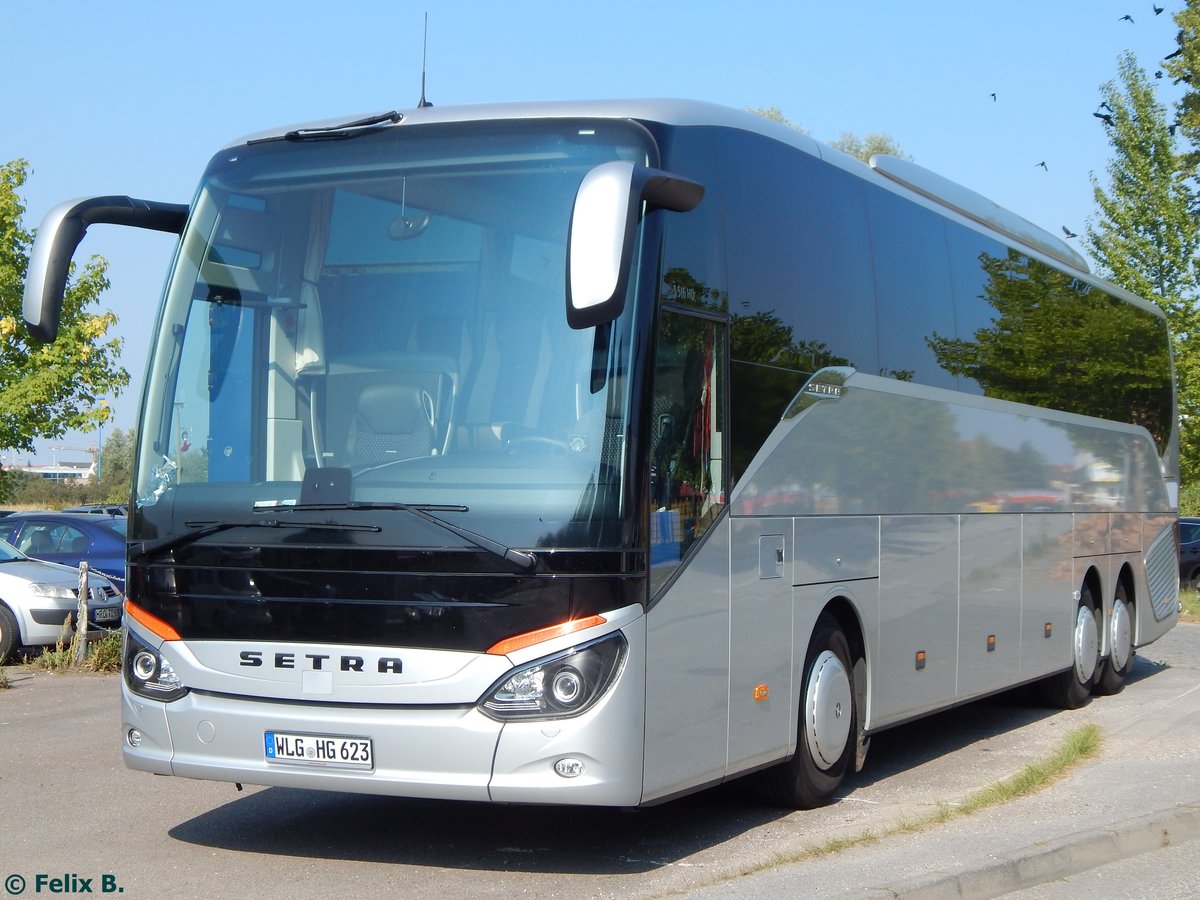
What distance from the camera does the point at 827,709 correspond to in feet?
28.9

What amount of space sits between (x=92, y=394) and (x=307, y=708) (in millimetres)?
25524

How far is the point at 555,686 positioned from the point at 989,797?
3.30 m

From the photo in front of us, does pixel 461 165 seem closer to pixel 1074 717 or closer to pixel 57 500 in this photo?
pixel 1074 717

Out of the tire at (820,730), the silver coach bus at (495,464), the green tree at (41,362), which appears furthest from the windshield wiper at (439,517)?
the green tree at (41,362)

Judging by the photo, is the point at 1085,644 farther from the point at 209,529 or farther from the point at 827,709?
the point at 209,529

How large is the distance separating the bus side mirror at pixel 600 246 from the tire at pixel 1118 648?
10.7 meters

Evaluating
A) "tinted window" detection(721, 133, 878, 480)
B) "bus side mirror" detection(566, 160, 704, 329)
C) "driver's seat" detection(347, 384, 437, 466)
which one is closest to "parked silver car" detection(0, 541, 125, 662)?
"tinted window" detection(721, 133, 878, 480)

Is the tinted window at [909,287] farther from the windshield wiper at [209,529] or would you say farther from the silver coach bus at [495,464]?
the windshield wiper at [209,529]

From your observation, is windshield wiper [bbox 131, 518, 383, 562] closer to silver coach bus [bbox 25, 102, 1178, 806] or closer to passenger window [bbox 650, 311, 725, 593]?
silver coach bus [bbox 25, 102, 1178, 806]

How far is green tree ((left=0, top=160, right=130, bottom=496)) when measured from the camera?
97.7 ft

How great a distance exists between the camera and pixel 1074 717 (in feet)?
45.1

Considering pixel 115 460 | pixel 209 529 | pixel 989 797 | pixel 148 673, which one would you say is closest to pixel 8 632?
pixel 148 673

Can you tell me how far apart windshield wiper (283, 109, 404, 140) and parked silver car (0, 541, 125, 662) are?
10.1 meters

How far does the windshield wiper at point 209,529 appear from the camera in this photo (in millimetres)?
6855
